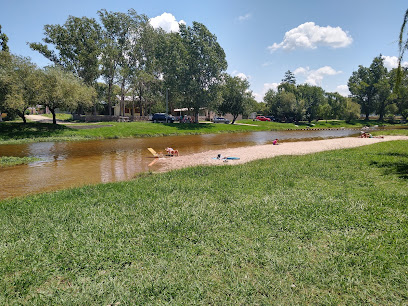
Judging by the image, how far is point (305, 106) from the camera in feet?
256

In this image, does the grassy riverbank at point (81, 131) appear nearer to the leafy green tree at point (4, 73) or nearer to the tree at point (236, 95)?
the leafy green tree at point (4, 73)

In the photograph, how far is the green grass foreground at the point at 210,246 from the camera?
359 centimetres

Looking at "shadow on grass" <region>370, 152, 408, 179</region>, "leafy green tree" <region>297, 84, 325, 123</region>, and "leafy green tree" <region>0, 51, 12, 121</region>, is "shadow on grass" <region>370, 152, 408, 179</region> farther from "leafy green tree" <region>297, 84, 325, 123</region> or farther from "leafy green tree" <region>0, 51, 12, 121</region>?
"leafy green tree" <region>297, 84, 325, 123</region>

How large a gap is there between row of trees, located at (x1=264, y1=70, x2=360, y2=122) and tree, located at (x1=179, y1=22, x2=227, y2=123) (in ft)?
97.6

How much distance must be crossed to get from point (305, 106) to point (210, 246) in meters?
81.1

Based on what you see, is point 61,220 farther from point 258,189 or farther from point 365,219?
point 365,219

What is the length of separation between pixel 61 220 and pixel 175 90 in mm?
46874

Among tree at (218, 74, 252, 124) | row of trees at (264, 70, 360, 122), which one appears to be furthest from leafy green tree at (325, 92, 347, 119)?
tree at (218, 74, 252, 124)

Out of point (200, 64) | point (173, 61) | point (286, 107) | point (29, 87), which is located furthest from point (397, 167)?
point (286, 107)

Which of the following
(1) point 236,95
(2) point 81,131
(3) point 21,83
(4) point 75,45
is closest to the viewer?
(3) point 21,83

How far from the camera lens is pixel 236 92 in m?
60.4

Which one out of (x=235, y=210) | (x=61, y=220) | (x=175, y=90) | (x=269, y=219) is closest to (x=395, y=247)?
(x=269, y=219)

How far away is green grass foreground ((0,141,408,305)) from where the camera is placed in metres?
3.59

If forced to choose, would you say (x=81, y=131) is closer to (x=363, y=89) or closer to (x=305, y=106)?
(x=305, y=106)
